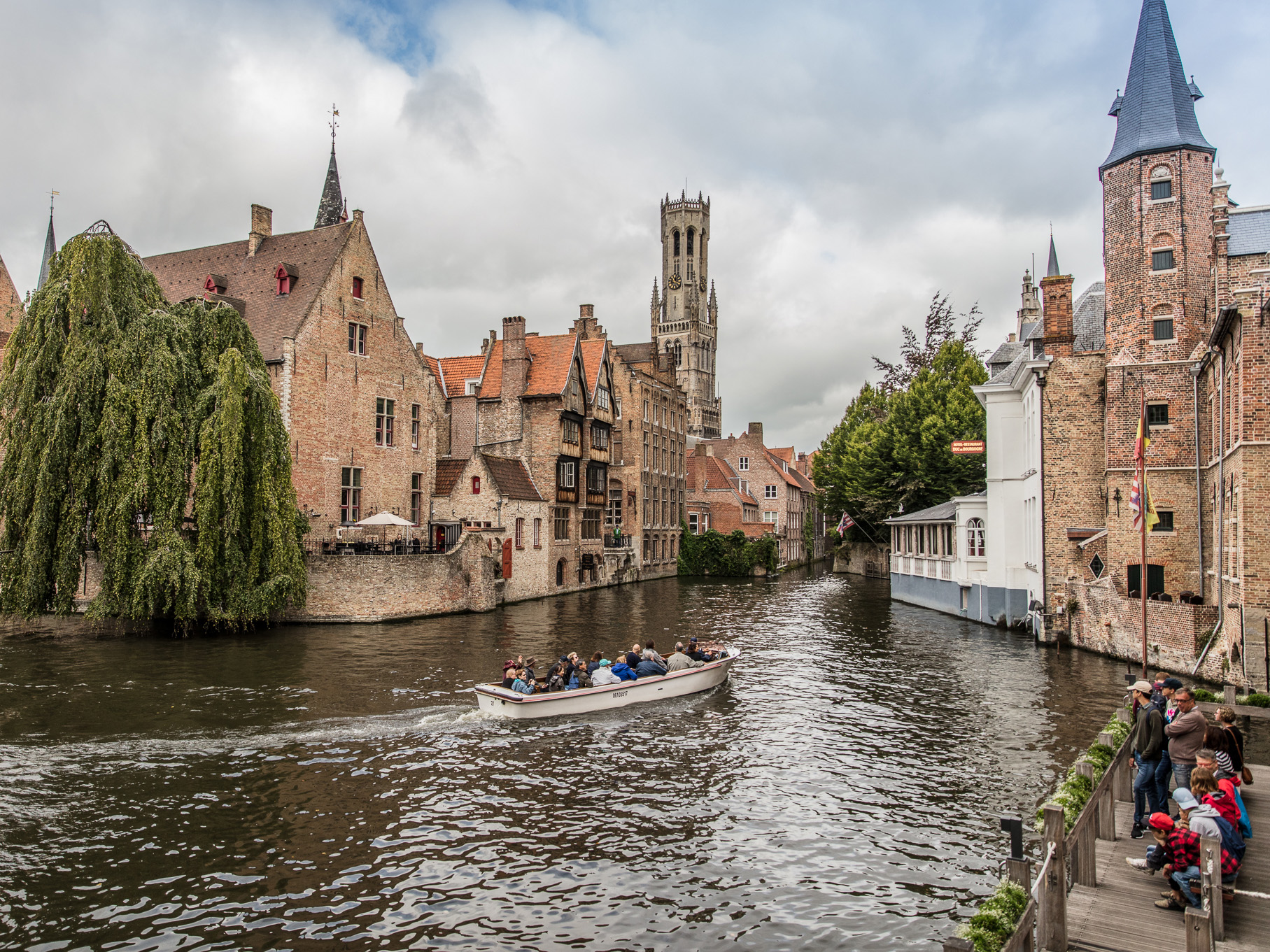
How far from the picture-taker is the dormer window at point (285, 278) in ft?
118

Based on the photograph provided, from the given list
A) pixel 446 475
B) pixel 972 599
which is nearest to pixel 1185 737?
pixel 972 599

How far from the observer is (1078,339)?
98.2 feet

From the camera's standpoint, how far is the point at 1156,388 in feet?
81.2

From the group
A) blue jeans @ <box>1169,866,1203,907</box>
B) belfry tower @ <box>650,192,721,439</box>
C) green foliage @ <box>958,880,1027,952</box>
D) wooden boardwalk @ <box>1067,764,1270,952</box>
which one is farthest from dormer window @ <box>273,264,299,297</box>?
belfry tower @ <box>650,192,721,439</box>

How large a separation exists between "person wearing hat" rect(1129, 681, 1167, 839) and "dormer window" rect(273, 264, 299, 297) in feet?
117

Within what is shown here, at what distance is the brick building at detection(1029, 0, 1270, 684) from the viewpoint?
2134 cm

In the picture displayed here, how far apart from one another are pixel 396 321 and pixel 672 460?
28152 millimetres

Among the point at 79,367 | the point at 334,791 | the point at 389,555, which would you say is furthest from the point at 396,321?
the point at 334,791

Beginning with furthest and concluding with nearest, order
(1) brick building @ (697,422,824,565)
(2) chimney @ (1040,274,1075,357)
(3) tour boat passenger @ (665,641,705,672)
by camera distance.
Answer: (1) brick building @ (697,422,824,565)
(2) chimney @ (1040,274,1075,357)
(3) tour boat passenger @ (665,641,705,672)

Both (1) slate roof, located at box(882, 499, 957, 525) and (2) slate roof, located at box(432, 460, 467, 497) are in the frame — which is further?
(2) slate roof, located at box(432, 460, 467, 497)

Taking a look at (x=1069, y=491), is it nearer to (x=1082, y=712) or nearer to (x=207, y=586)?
(x=1082, y=712)

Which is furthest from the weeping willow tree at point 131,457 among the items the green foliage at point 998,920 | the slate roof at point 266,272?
the green foliage at point 998,920

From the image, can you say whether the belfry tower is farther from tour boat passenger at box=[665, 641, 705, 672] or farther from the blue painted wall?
tour boat passenger at box=[665, 641, 705, 672]

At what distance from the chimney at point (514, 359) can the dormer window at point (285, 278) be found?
1118 centimetres
